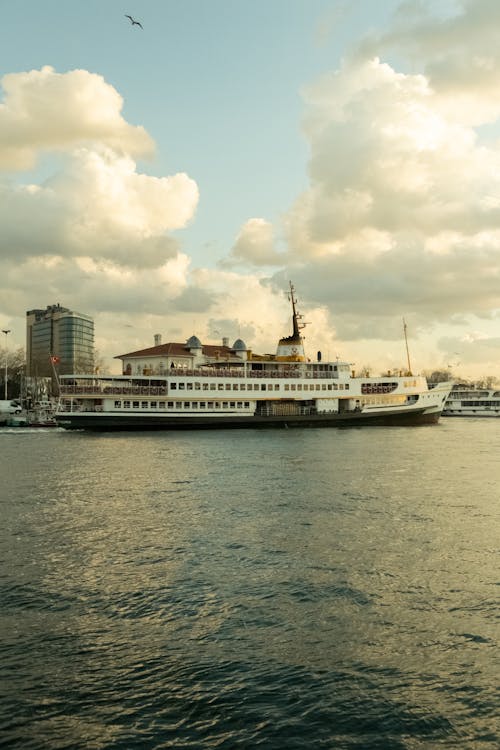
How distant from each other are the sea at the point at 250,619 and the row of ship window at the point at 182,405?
44.9 metres

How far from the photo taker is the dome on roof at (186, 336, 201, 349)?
306ft

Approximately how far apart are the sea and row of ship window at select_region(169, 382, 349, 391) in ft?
154

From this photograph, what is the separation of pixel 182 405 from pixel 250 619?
62610mm

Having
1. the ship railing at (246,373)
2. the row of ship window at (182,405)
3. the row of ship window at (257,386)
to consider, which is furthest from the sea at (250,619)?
the ship railing at (246,373)

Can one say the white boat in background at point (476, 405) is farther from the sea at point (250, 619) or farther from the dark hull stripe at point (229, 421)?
the sea at point (250, 619)

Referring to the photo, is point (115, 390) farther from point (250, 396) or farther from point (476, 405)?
point (476, 405)

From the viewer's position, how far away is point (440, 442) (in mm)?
57469

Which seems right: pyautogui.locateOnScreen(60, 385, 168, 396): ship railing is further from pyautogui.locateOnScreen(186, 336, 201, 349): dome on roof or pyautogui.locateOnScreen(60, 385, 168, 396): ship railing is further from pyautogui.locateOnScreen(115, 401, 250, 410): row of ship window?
pyautogui.locateOnScreen(186, 336, 201, 349): dome on roof

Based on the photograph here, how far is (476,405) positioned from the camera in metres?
141

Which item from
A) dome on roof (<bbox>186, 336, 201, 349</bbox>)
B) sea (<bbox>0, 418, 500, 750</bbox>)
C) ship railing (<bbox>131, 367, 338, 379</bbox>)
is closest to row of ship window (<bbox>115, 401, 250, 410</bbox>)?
ship railing (<bbox>131, 367, 338, 379</bbox>)

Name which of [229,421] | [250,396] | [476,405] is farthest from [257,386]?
[476,405]

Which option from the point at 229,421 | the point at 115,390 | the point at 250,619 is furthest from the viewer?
the point at 229,421

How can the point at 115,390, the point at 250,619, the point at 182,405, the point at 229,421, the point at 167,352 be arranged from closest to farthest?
the point at 250,619
the point at 115,390
the point at 182,405
the point at 229,421
the point at 167,352

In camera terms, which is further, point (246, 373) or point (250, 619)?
point (246, 373)
